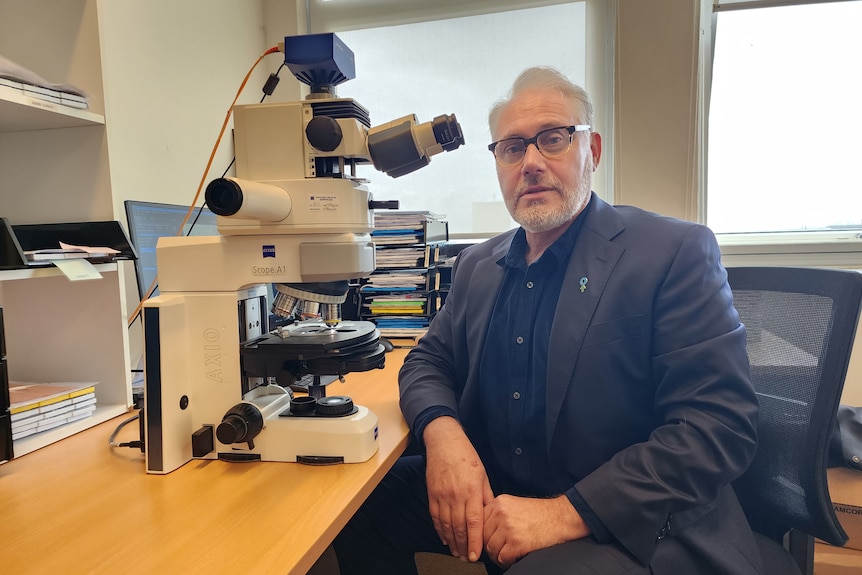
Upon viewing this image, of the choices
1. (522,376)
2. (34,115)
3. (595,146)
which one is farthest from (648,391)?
(34,115)

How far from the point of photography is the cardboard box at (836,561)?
1499mm

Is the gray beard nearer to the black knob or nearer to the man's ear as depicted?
the man's ear

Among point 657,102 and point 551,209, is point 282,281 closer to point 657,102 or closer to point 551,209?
point 551,209

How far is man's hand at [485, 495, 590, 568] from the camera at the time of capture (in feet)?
3.00

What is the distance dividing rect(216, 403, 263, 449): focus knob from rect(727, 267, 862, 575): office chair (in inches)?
39.3

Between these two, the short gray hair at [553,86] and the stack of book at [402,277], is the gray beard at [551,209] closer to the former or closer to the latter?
the short gray hair at [553,86]

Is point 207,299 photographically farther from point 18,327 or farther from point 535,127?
point 535,127

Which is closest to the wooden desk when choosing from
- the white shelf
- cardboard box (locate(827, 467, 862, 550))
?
the white shelf

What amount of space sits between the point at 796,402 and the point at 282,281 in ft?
3.39

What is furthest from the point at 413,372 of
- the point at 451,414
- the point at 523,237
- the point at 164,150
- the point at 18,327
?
the point at 164,150

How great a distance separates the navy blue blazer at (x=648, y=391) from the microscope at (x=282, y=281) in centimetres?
28

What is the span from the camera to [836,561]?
4.97 ft

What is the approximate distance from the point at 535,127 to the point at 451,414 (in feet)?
2.30

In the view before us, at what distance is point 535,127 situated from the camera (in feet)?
4.10
